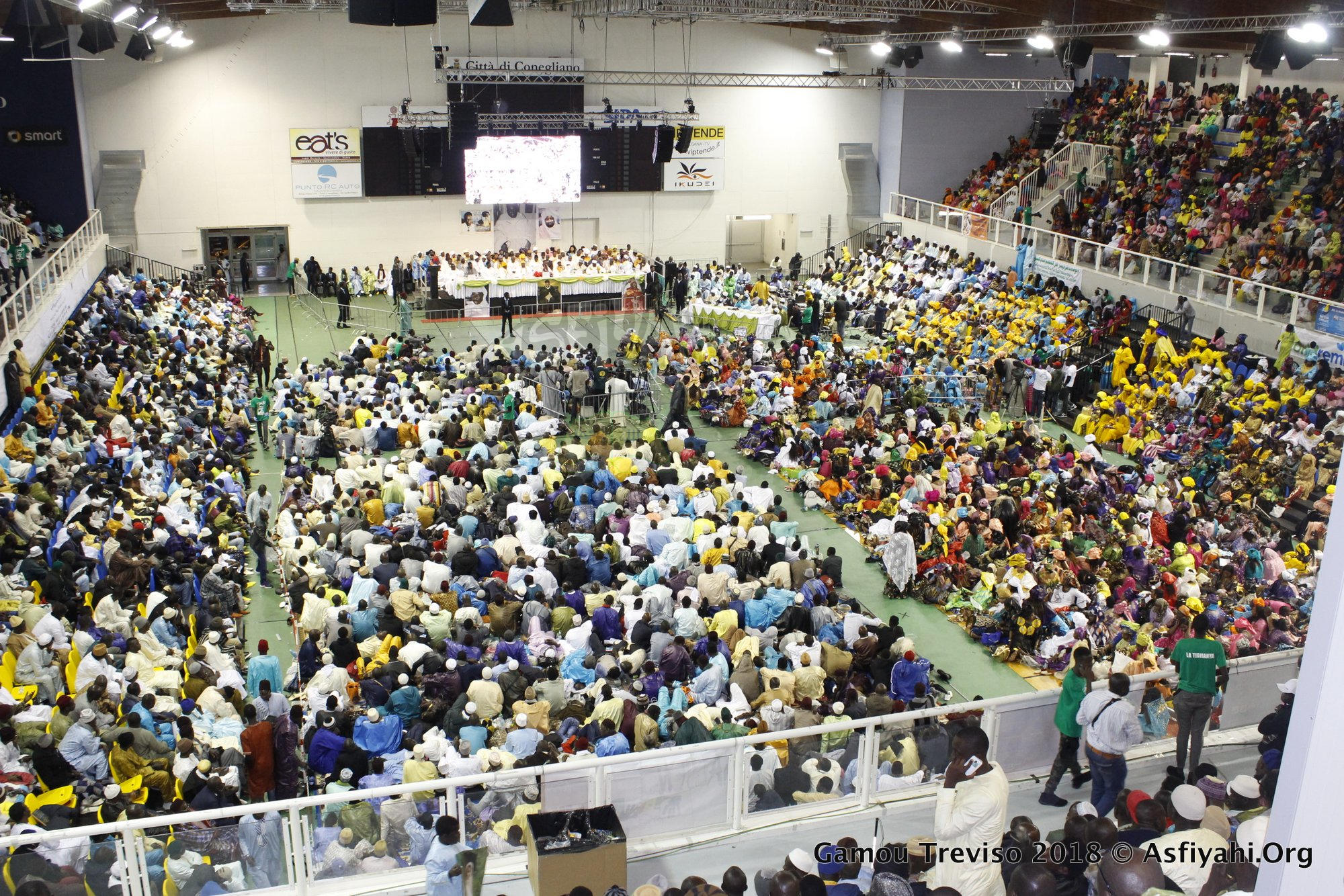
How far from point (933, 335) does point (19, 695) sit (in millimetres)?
18404

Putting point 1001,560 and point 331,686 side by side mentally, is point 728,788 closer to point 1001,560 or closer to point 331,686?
point 331,686

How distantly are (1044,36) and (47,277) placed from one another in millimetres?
18432

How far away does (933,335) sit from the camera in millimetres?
23672

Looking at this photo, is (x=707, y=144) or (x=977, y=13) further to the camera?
(x=707, y=144)

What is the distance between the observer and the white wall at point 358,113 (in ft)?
88.8

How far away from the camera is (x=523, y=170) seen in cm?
2881

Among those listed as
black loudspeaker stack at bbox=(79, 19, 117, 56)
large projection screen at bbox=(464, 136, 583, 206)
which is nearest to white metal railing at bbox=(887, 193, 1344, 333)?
large projection screen at bbox=(464, 136, 583, 206)

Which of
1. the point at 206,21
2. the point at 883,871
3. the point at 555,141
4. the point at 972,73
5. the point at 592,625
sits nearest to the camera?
the point at 883,871

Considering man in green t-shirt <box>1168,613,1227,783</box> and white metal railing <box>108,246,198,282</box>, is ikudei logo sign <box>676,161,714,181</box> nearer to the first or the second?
white metal railing <box>108,246,198,282</box>

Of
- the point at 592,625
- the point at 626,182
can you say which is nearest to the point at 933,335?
the point at 626,182

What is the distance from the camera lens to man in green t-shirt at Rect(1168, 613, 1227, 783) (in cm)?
758

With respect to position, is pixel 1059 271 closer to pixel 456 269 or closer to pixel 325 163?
pixel 456 269

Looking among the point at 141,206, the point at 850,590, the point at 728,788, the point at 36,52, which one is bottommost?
the point at 850,590

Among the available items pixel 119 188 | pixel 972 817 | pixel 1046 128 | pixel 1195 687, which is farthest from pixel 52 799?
pixel 1046 128
